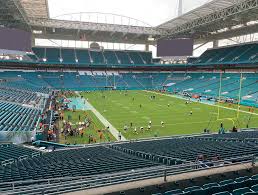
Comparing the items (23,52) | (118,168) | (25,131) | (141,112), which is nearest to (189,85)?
(141,112)

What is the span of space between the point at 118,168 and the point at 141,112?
2589 centimetres

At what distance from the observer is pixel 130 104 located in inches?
1619

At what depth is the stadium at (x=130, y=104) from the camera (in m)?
6.50

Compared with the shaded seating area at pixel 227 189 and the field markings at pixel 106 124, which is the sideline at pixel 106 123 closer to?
the field markings at pixel 106 124

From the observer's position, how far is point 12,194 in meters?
4.91

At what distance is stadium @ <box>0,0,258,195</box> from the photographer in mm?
6500

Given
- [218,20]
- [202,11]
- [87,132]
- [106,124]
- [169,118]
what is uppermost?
[202,11]

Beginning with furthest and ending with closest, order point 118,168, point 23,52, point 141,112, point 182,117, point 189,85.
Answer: point 189,85 → point 23,52 → point 141,112 → point 182,117 → point 118,168

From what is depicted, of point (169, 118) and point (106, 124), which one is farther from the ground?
point (169, 118)

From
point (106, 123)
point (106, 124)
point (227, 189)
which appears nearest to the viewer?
point (227, 189)

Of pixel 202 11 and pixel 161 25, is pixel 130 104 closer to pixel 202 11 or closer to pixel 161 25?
pixel 202 11

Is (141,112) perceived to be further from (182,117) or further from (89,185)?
(89,185)

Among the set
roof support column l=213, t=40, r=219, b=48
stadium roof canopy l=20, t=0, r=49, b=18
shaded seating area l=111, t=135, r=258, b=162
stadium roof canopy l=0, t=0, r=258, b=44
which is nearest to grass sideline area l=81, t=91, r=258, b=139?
shaded seating area l=111, t=135, r=258, b=162

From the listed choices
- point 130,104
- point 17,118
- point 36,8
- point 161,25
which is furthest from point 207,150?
point 161,25
